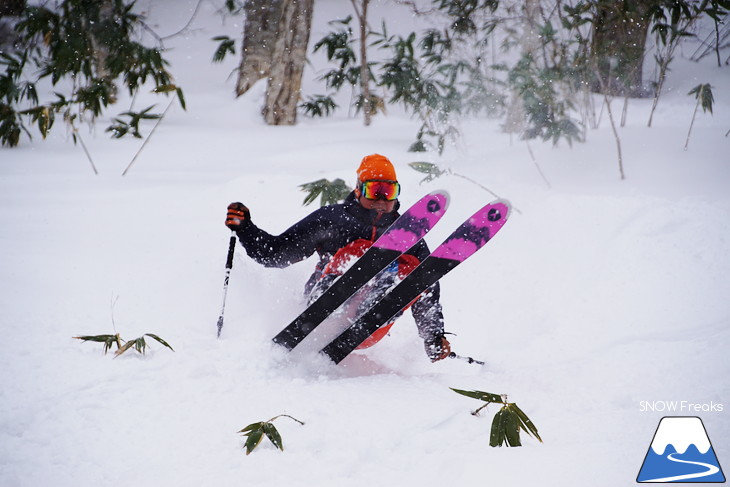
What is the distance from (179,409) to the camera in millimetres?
2051

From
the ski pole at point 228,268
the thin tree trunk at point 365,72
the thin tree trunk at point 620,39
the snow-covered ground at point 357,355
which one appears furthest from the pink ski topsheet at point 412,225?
the thin tree trunk at point 365,72

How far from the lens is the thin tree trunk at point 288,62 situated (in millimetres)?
7109

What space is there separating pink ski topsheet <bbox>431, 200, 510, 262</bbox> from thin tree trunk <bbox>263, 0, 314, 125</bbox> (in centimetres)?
522

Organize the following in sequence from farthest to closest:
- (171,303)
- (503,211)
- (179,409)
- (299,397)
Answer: (171,303) → (503,211) → (299,397) → (179,409)

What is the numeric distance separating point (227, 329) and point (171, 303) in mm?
396

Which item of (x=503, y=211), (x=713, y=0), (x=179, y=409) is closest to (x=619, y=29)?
(x=713, y=0)

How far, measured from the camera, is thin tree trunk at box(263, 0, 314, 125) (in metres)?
7.11

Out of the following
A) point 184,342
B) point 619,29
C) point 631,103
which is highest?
point 619,29

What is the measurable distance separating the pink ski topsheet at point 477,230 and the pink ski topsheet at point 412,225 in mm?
145

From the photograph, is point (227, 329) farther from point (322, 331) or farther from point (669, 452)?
point (669, 452)

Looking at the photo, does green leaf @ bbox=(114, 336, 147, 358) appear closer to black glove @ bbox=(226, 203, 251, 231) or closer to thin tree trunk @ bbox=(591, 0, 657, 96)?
black glove @ bbox=(226, 203, 251, 231)

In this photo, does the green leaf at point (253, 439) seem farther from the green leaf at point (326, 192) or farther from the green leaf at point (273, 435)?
the green leaf at point (326, 192)

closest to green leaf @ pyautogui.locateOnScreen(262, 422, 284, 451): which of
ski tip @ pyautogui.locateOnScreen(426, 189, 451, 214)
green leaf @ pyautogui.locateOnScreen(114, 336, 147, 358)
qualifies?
green leaf @ pyautogui.locateOnScreen(114, 336, 147, 358)

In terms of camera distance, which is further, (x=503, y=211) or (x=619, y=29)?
(x=619, y=29)
